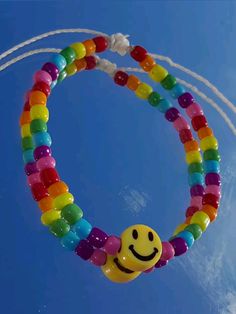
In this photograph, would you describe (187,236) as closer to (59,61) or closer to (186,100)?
(186,100)

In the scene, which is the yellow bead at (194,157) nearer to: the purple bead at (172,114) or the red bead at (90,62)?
the purple bead at (172,114)

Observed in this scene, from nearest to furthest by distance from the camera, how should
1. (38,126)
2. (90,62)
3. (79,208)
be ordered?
(79,208) < (38,126) < (90,62)

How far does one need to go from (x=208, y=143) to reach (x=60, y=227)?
687 mm

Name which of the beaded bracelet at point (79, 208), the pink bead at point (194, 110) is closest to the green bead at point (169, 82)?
the beaded bracelet at point (79, 208)

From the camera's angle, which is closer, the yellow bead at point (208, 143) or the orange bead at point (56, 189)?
the orange bead at point (56, 189)

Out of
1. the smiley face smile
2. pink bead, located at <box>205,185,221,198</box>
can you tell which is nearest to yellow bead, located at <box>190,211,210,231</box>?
pink bead, located at <box>205,185,221,198</box>

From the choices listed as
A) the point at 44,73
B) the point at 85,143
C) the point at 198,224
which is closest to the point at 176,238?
the point at 198,224

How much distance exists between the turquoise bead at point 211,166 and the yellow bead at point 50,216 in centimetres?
59

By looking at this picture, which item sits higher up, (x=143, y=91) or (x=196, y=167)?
(x=143, y=91)

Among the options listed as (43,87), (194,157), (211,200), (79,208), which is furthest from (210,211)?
(43,87)

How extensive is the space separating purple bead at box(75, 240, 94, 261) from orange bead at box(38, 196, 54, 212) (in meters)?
0.17

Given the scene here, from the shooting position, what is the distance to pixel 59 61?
193 cm

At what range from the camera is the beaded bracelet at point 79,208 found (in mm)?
1568

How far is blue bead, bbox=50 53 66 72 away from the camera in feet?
6.32
